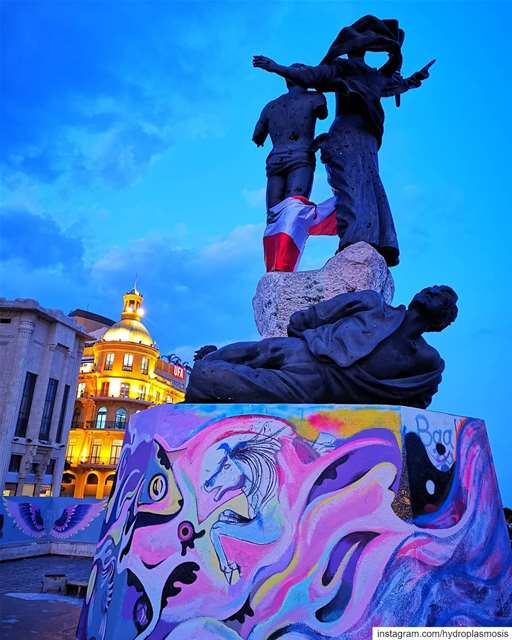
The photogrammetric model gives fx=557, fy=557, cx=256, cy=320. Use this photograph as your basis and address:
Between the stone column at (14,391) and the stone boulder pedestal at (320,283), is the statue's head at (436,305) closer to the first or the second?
the stone boulder pedestal at (320,283)

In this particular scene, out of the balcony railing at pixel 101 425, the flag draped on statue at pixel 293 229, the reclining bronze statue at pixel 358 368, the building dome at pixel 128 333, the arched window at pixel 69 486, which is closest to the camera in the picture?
the reclining bronze statue at pixel 358 368

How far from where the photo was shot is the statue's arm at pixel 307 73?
21.1 ft

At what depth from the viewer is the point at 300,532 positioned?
305 centimetres

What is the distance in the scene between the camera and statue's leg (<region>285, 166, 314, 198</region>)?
672 centimetres

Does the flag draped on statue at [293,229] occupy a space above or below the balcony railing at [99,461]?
above

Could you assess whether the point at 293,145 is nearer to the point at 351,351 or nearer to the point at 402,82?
the point at 402,82

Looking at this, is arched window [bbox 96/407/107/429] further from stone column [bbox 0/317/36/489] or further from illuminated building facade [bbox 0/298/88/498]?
stone column [bbox 0/317/36/489]

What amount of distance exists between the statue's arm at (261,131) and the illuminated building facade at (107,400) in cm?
2822

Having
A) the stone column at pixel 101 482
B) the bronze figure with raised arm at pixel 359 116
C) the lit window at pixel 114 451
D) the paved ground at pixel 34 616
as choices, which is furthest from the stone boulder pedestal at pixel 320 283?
the stone column at pixel 101 482

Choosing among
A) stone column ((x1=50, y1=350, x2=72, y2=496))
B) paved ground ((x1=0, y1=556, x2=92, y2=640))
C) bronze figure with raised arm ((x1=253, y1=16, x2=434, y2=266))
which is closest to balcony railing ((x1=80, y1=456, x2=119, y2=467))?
stone column ((x1=50, y1=350, x2=72, y2=496))

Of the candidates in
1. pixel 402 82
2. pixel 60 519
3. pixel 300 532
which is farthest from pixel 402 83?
pixel 60 519

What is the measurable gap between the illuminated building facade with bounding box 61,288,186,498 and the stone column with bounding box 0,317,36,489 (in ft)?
41.8

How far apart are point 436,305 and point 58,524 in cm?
1241

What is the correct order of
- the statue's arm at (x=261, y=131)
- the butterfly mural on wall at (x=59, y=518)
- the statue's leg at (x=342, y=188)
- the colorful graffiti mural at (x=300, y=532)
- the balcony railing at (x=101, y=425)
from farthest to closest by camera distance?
the balcony railing at (x=101, y=425)
the butterfly mural on wall at (x=59, y=518)
the statue's arm at (x=261, y=131)
the statue's leg at (x=342, y=188)
the colorful graffiti mural at (x=300, y=532)
